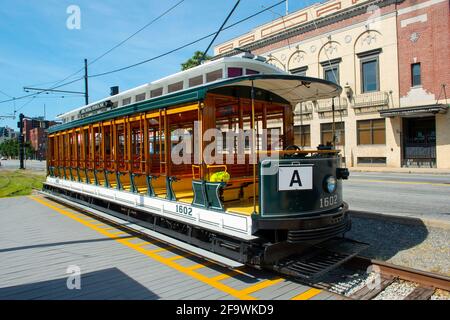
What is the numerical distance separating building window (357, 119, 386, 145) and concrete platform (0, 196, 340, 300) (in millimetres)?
22407

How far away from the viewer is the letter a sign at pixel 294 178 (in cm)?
503

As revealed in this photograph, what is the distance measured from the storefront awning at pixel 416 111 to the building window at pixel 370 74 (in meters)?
2.42

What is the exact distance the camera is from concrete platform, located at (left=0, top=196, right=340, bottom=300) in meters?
4.70

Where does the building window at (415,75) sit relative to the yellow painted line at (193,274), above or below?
above

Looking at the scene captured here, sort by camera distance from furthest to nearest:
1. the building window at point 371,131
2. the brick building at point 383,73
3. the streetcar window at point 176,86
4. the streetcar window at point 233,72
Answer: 1. the building window at point 371,131
2. the brick building at point 383,73
3. the streetcar window at point 176,86
4. the streetcar window at point 233,72

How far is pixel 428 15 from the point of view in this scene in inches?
908

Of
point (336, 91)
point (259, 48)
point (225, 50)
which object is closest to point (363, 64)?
point (259, 48)

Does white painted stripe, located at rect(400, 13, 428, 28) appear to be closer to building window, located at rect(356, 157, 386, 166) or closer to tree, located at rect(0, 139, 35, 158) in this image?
building window, located at rect(356, 157, 386, 166)

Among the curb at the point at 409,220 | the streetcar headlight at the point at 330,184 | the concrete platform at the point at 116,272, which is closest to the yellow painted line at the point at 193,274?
the concrete platform at the point at 116,272

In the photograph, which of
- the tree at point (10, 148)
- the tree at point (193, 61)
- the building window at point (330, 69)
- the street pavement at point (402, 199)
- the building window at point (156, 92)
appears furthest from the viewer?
the tree at point (10, 148)

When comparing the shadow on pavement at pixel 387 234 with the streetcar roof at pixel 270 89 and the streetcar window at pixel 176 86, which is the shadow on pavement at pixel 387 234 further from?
the streetcar window at pixel 176 86

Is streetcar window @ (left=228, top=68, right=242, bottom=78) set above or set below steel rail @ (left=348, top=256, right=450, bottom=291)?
above

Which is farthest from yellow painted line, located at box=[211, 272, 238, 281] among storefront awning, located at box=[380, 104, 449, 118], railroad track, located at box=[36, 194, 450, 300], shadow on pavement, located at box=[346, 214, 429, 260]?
storefront awning, located at box=[380, 104, 449, 118]

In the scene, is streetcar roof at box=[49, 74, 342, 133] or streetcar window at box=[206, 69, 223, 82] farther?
streetcar window at box=[206, 69, 223, 82]
